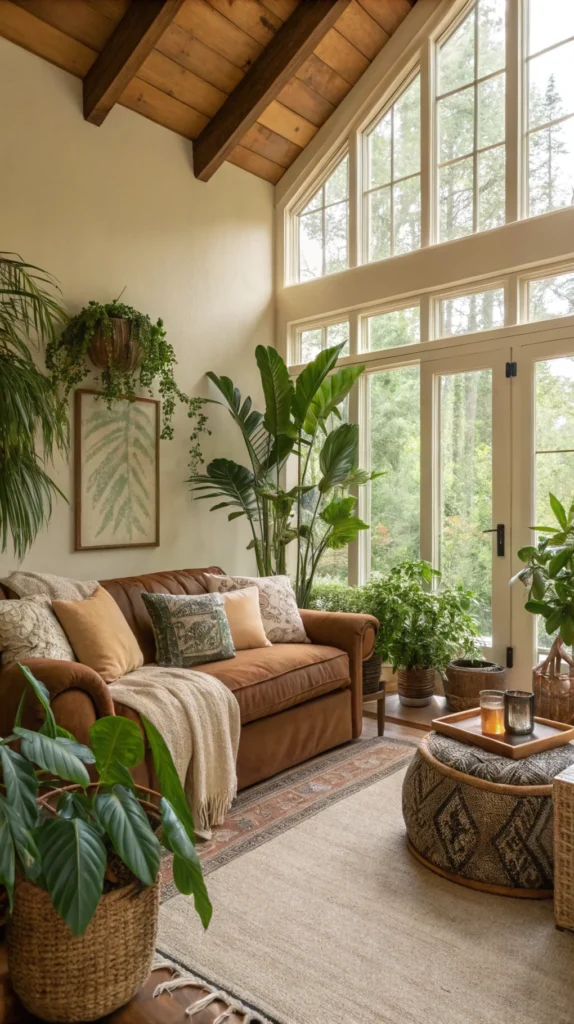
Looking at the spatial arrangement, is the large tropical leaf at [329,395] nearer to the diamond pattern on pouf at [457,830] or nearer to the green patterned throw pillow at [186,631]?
the green patterned throw pillow at [186,631]

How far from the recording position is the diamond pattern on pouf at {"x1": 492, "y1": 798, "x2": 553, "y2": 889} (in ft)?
7.28

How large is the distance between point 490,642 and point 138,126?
3840 millimetres

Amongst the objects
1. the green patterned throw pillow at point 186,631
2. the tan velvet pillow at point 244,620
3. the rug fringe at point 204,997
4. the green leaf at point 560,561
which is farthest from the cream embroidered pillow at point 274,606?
the rug fringe at point 204,997

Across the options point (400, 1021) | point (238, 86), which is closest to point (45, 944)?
point (400, 1021)

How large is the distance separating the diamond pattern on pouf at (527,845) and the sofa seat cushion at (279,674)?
1.20 metres

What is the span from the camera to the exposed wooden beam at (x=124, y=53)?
3777 mm

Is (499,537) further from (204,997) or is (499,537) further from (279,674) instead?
(204,997)

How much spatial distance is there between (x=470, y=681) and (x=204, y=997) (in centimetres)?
277

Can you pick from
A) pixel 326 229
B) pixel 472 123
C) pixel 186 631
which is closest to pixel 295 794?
pixel 186 631

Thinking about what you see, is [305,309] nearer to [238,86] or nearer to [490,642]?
[238,86]

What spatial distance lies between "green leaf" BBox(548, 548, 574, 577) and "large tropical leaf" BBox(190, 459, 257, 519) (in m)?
1.93

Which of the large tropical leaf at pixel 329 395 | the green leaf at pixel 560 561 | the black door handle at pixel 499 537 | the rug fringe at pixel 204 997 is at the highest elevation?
the large tropical leaf at pixel 329 395

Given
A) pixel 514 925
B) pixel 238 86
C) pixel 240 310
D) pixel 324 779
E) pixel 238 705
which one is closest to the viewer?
pixel 514 925

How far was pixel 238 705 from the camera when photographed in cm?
302
